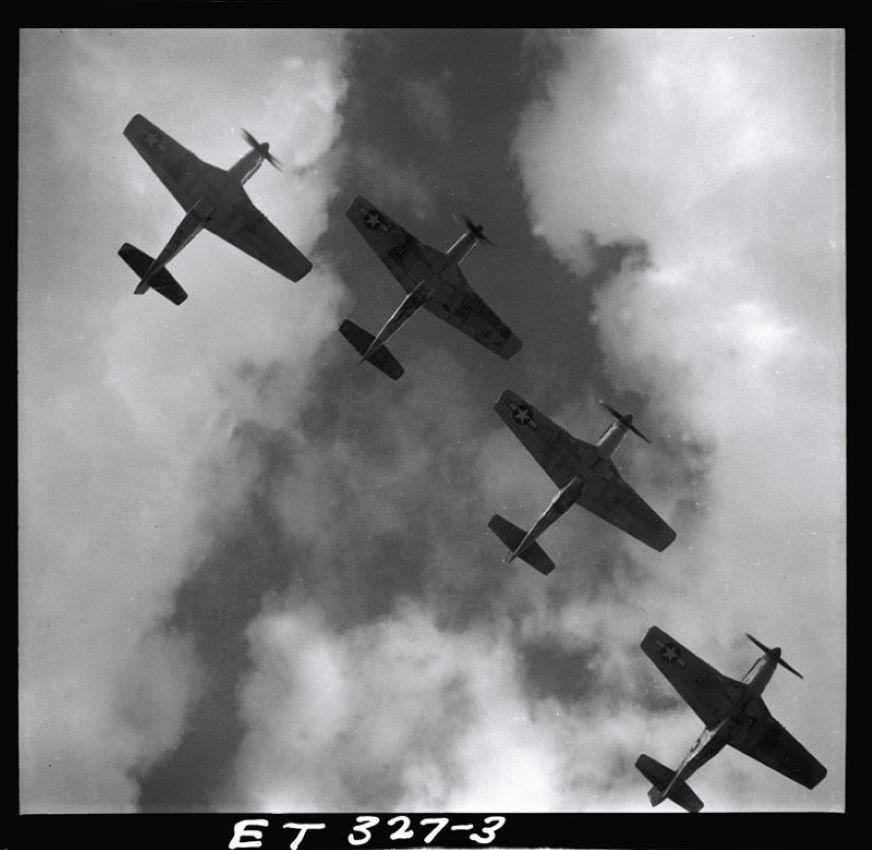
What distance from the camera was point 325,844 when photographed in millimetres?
22703

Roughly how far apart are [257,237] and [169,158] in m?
4.50

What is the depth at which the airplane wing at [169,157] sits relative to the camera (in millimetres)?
33938

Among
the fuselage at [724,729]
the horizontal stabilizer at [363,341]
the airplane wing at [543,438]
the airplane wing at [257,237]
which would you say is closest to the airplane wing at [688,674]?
the fuselage at [724,729]

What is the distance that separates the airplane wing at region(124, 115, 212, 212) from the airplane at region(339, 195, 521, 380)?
20.5ft

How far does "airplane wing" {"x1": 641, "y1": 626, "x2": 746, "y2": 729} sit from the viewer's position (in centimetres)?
3559

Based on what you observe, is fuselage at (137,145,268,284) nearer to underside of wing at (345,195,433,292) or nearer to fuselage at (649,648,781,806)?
underside of wing at (345,195,433,292)

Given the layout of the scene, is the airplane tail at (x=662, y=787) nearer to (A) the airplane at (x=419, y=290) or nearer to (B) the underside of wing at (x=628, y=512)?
(B) the underside of wing at (x=628, y=512)

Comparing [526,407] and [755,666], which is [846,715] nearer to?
[755,666]

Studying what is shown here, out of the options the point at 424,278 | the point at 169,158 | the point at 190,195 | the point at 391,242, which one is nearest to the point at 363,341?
the point at 424,278

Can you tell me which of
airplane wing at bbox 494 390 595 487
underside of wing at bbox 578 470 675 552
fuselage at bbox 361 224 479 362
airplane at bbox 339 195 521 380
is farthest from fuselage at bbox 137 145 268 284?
underside of wing at bbox 578 470 675 552

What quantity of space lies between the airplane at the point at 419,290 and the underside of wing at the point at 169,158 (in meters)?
6.26

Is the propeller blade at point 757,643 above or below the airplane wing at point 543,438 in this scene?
below
